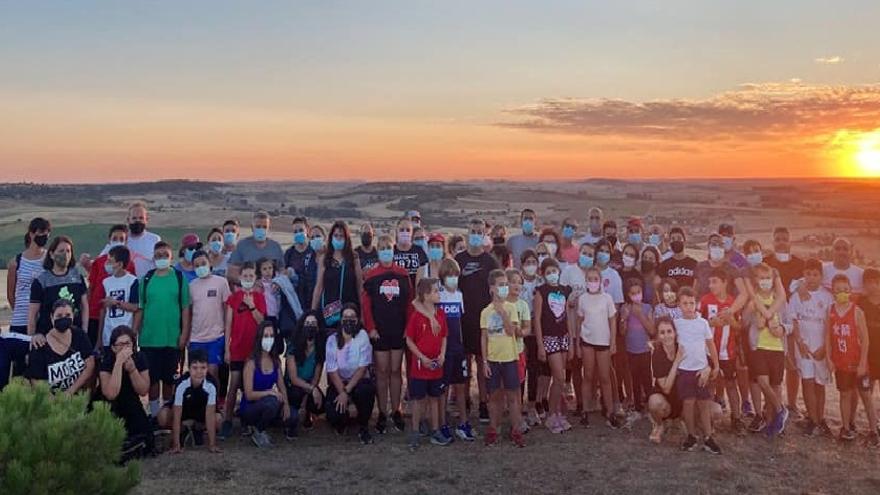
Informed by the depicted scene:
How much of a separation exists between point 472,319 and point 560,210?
6414 centimetres

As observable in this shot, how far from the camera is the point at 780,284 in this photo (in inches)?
363

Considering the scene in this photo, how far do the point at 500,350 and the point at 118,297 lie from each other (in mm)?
4879

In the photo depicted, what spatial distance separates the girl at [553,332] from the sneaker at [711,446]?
1685 mm

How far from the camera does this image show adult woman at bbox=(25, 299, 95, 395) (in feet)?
25.3

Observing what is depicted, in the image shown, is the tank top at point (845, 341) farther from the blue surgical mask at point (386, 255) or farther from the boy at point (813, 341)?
the blue surgical mask at point (386, 255)

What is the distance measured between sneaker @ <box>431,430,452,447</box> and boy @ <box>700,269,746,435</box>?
3.63 metres

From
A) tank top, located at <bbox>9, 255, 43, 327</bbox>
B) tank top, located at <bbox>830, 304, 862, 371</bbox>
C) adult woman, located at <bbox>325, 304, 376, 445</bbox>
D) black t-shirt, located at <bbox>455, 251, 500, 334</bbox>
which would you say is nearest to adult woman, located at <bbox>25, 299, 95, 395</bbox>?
tank top, located at <bbox>9, 255, 43, 327</bbox>

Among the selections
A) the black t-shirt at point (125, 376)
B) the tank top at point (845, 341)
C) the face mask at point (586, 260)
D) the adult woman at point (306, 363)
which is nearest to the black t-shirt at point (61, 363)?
the black t-shirt at point (125, 376)

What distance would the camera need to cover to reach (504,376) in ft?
28.7

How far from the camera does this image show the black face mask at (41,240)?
29.2ft

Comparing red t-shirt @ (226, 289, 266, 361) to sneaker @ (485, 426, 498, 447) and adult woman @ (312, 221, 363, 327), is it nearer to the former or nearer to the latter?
adult woman @ (312, 221, 363, 327)

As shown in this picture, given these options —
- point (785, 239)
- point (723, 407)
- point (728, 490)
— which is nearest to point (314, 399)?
point (728, 490)

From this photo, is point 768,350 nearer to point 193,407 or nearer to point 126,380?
point 193,407

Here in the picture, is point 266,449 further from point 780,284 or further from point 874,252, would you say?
point 874,252
